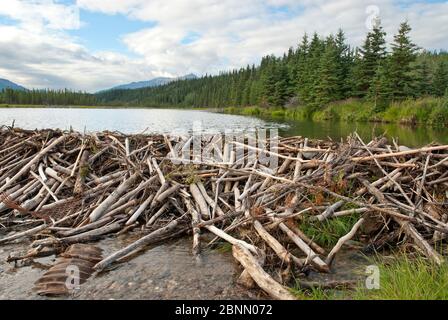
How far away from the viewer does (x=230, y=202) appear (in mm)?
7328

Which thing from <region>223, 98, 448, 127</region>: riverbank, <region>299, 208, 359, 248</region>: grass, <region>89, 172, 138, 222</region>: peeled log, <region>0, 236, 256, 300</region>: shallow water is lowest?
<region>0, 236, 256, 300</region>: shallow water

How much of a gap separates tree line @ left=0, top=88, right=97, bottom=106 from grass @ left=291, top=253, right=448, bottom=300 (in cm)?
16709

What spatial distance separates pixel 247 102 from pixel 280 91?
30923 millimetres

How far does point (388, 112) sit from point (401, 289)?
151 ft

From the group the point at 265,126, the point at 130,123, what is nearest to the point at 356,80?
the point at 265,126

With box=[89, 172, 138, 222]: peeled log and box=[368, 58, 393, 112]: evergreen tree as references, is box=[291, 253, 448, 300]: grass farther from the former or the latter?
box=[368, 58, 393, 112]: evergreen tree

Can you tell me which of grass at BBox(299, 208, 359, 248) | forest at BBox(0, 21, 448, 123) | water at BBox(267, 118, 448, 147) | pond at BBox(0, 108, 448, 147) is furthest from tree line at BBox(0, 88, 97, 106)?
grass at BBox(299, 208, 359, 248)

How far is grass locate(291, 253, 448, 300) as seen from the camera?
12.5ft

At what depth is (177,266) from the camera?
5.39 m
